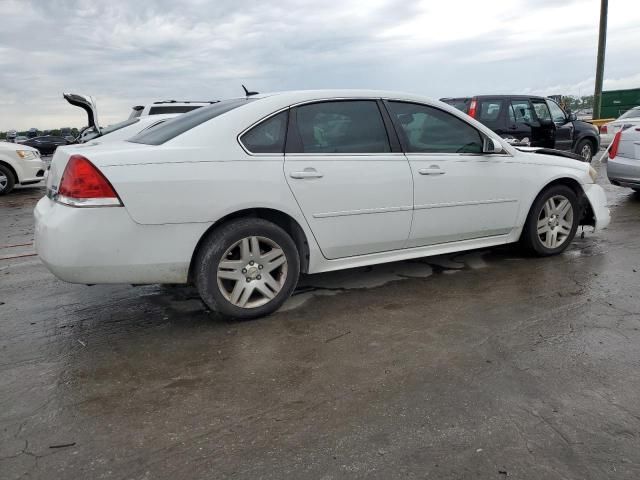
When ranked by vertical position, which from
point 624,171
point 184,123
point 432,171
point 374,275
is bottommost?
point 374,275

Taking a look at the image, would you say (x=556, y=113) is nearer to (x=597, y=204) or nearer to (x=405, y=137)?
(x=597, y=204)

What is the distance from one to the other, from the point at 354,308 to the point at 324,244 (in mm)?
536

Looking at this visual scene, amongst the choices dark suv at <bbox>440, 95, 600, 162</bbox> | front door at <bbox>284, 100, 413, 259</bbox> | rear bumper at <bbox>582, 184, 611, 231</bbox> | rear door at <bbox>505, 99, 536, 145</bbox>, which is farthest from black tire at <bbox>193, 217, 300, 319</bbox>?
rear door at <bbox>505, 99, 536, 145</bbox>

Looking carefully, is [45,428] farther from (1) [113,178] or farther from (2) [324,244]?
(2) [324,244]

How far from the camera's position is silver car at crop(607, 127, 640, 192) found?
8.05 metres

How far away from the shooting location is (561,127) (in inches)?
501

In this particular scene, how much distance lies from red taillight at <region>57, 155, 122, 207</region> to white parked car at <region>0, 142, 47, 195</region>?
32.9 ft

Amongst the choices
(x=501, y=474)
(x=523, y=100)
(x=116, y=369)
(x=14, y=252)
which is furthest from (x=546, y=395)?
(x=523, y=100)

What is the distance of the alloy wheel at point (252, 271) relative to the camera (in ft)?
12.2

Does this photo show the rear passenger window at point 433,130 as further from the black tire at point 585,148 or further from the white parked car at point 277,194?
the black tire at point 585,148

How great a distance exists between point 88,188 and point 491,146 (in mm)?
3274

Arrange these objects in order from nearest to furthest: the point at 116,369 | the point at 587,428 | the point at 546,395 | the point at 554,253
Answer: the point at 587,428, the point at 546,395, the point at 116,369, the point at 554,253

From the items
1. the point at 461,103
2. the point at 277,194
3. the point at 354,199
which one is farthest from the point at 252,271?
the point at 461,103

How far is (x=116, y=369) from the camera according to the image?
3184 mm
